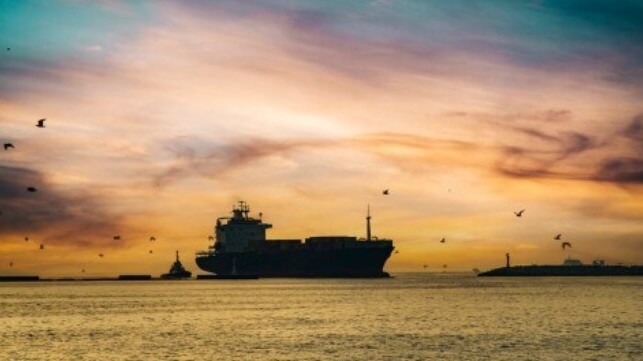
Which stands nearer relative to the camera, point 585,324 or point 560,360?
point 560,360

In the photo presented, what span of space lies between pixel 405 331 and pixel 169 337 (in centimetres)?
2054

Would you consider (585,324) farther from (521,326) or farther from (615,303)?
(615,303)

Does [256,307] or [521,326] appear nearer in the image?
[521,326]

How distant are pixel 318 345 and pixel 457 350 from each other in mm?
10569

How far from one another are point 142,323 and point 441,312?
116 ft

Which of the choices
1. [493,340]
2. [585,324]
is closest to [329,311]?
[585,324]

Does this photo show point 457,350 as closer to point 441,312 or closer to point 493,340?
point 493,340

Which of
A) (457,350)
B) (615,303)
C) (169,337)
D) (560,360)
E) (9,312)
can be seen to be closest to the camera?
(560,360)

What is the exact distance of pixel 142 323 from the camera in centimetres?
9294

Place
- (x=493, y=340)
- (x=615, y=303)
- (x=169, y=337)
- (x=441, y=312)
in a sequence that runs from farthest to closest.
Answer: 1. (x=615, y=303)
2. (x=441, y=312)
3. (x=169, y=337)
4. (x=493, y=340)

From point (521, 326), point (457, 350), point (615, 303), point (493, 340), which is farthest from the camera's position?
point (615, 303)

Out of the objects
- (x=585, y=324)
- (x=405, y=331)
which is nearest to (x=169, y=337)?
(x=405, y=331)

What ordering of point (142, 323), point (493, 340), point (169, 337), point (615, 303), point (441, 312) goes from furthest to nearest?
point (615, 303) → point (441, 312) → point (142, 323) → point (169, 337) → point (493, 340)

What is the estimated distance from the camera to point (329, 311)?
108500 mm
